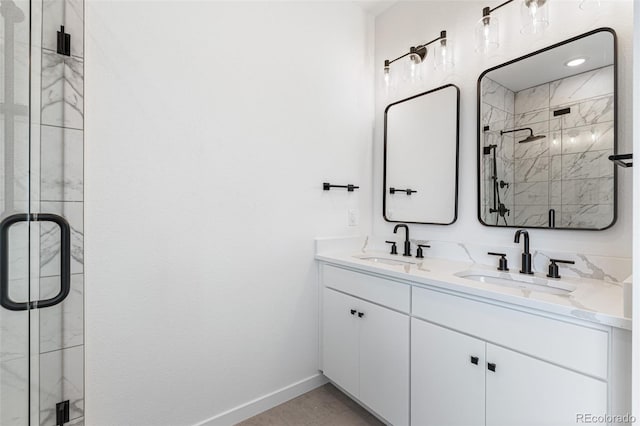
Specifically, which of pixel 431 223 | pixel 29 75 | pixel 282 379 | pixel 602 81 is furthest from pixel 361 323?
pixel 29 75

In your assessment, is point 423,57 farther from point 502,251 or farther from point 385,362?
point 385,362

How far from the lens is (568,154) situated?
55.2 inches

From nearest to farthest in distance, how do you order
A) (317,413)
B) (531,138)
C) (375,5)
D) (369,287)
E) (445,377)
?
(445,377) → (531,138) → (369,287) → (317,413) → (375,5)

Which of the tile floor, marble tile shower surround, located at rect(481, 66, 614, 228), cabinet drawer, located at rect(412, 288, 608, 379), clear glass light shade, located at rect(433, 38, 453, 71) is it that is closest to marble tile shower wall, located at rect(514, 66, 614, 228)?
marble tile shower surround, located at rect(481, 66, 614, 228)

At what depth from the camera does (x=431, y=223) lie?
196 cm

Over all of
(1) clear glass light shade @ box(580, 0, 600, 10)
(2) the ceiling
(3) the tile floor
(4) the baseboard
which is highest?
(2) the ceiling

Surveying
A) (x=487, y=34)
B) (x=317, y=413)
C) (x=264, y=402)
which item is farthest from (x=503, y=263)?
(x=264, y=402)

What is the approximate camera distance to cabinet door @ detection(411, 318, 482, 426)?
1196mm

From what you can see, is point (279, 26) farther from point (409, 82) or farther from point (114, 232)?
point (114, 232)

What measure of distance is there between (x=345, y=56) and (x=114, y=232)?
185 cm

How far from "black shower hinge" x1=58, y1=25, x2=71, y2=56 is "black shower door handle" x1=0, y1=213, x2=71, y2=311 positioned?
0.66 metres

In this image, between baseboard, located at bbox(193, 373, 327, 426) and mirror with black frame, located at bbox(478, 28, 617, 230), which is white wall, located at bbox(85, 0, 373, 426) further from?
mirror with black frame, located at bbox(478, 28, 617, 230)

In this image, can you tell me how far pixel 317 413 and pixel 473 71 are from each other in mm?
Answer: 2214

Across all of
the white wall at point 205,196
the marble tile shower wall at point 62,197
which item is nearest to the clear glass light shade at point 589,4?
the white wall at point 205,196
